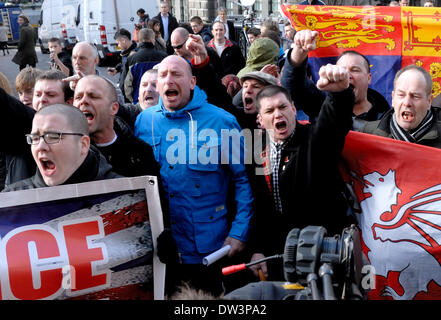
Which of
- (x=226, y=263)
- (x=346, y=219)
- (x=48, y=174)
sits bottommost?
(x=226, y=263)

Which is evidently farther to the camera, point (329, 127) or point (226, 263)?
point (226, 263)

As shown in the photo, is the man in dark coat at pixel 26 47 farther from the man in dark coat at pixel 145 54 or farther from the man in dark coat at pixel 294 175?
the man in dark coat at pixel 294 175

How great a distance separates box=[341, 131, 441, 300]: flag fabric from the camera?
3.02m

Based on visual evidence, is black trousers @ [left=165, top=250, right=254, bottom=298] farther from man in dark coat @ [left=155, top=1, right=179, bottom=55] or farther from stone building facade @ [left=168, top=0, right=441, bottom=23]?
stone building facade @ [left=168, top=0, right=441, bottom=23]

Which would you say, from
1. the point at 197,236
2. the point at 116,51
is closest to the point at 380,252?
the point at 197,236

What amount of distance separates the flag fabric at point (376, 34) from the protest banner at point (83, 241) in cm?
267

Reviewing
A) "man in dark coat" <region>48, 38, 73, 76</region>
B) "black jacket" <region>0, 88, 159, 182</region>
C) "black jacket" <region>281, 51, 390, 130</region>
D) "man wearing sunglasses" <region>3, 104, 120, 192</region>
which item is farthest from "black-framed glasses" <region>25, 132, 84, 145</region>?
"man in dark coat" <region>48, 38, 73, 76</region>

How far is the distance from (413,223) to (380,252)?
0.24 meters

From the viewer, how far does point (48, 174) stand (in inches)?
103

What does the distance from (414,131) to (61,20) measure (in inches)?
740

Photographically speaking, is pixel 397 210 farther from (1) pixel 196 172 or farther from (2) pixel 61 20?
(2) pixel 61 20

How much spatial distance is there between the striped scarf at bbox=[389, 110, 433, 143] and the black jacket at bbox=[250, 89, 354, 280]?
484 mm
